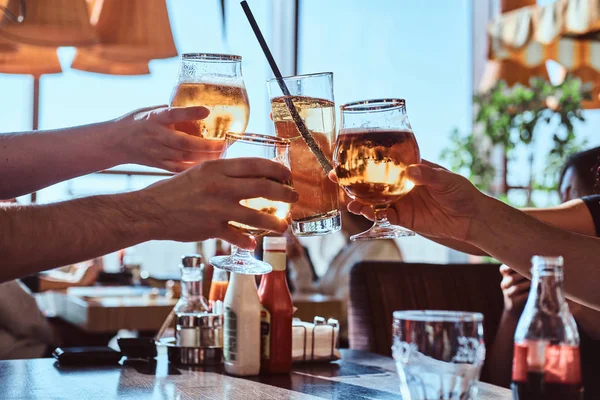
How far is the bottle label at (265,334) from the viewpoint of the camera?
1442 mm

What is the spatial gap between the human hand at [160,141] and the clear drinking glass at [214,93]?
0.02 meters

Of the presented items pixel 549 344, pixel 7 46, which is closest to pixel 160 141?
pixel 549 344

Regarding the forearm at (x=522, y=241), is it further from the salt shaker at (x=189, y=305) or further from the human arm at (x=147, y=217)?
the salt shaker at (x=189, y=305)

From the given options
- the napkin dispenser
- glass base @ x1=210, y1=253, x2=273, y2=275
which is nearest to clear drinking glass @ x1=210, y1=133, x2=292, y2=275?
glass base @ x1=210, y1=253, x2=273, y2=275

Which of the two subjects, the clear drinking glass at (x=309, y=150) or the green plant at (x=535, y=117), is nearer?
the clear drinking glass at (x=309, y=150)

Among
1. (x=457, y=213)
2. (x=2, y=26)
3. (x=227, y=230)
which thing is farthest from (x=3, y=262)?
(x=2, y=26)

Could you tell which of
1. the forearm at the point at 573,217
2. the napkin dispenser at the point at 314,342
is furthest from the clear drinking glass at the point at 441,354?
the forearm at the point at 573,217

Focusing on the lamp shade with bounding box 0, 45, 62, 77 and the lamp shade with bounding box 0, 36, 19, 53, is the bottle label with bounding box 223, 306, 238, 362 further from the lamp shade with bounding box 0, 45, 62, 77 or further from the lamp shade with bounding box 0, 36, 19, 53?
the lamp shade with bounding box 0, 45, 62, 77

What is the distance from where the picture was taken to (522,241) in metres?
1.29

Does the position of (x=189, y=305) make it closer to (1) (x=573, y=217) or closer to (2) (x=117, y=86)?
(1) (x=573, y=217)

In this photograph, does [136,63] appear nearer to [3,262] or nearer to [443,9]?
[3,262]

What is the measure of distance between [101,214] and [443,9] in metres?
5.62

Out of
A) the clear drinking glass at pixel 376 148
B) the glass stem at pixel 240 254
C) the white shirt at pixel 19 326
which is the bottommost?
the white shirt at pixel 19 326

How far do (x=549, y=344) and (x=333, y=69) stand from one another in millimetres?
5132
